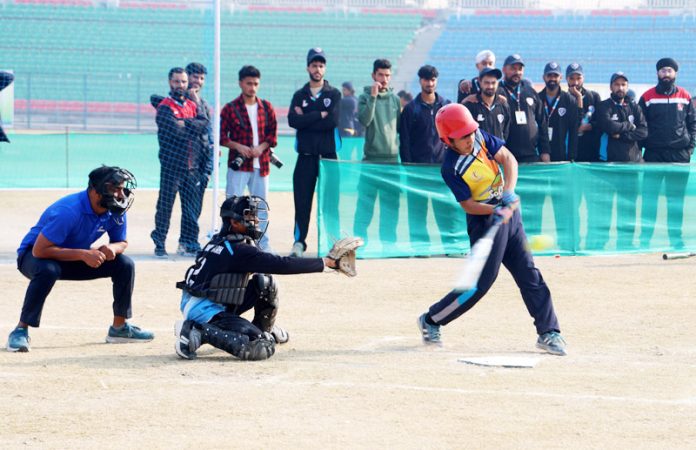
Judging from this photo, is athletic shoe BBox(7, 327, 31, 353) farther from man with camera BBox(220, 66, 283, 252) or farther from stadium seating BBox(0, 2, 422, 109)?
stadium seating BBox(0, 2, 422, 109)

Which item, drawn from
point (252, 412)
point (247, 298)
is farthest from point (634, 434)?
point (247, 298)

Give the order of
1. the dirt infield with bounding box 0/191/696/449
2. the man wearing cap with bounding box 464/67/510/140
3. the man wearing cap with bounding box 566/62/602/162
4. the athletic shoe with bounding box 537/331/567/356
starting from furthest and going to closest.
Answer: the man wearing cap with bounding box 566/62/602/162 → the man wearing cap with bounding box 464/67/510/140 → the athletic shoe with bounding box 537/331/567/356 → the dirt infield with bounding box 0/191/696/449

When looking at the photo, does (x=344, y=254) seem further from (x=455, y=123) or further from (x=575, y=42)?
(x=575, y=42)

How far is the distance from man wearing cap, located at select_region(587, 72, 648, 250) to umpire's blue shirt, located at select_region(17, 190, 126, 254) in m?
6.80

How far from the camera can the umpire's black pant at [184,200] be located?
13391 millimetres

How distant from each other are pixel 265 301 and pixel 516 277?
72.4 inches

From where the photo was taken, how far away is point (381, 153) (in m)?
13.8

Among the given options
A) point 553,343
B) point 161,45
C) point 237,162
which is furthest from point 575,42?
point 553,343

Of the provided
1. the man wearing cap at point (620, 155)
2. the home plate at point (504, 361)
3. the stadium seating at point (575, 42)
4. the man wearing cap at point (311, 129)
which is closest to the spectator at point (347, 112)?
the man wearing cap at point (620, 155)

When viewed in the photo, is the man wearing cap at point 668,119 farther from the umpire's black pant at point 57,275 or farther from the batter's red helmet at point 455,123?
the umpire's black pant at point 57,275

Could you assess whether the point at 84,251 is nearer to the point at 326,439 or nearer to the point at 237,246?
the point at 237,246

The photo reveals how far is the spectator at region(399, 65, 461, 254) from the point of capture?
43.0 feet

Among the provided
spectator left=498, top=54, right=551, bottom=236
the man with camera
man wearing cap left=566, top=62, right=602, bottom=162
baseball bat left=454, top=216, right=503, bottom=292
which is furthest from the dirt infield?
man wearing cap left=566, top=62, right=602, bottom=162

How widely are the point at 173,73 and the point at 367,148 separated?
2506 millimetres
